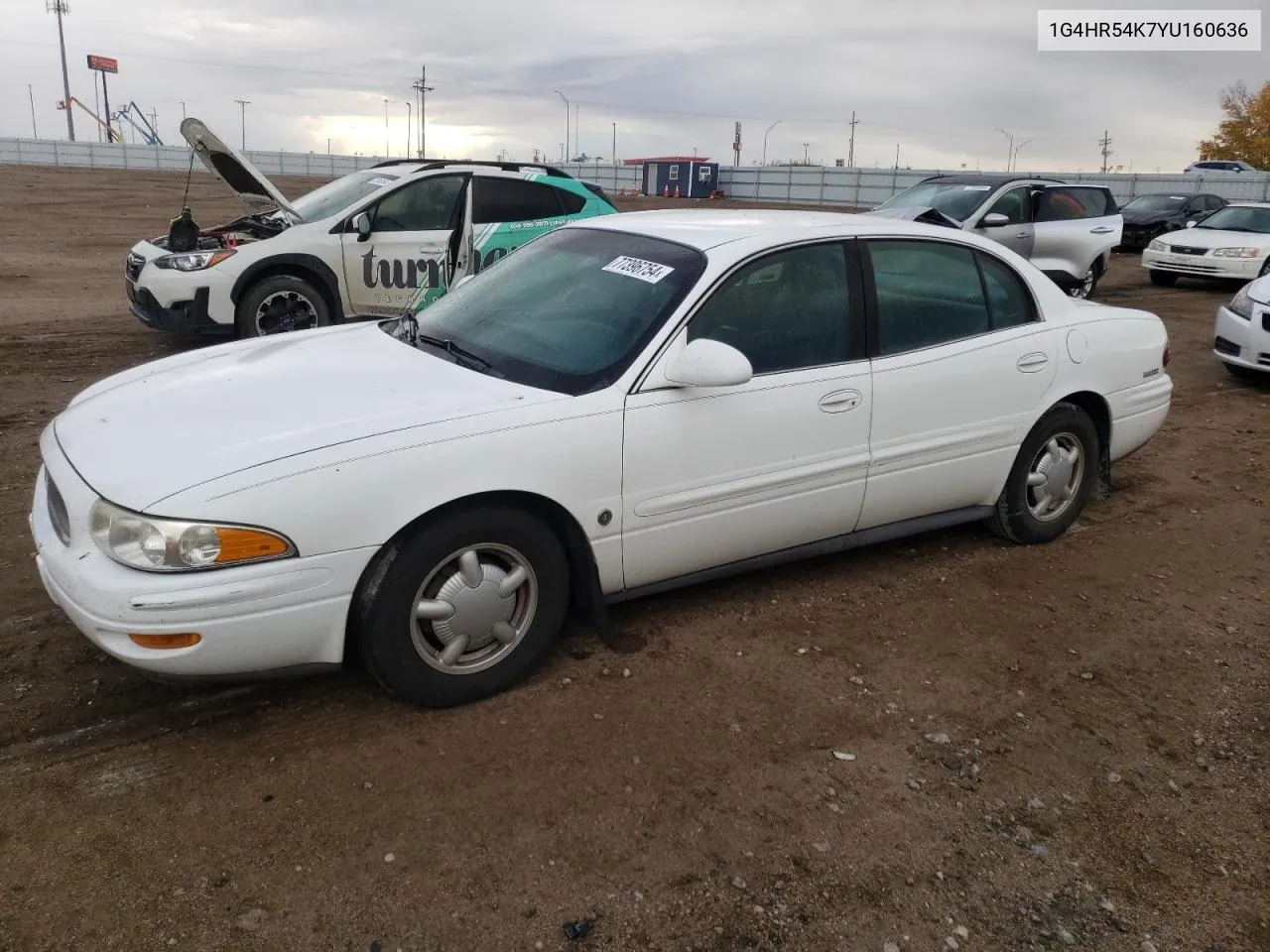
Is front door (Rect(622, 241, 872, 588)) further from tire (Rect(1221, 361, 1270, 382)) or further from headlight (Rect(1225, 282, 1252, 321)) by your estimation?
tire (Rect(1221, 361, 1270, 382))

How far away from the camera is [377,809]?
278 cm

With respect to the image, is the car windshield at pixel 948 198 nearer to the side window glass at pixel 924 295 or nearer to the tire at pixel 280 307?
the tire at pixel 280 307

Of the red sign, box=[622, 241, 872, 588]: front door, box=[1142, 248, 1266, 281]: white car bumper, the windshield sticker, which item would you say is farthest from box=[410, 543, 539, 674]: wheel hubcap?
the red sign

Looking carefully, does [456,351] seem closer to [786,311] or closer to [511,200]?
[786,311]

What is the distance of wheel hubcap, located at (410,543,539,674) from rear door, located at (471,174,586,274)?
5.71 metres

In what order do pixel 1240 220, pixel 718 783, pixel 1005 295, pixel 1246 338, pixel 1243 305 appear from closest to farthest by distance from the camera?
1. pixel 718 783
2. pixel 1005 295
3. pixel 1246 338
4. pixel 1243 305
5. pixel 1240 220

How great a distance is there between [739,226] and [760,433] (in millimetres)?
953

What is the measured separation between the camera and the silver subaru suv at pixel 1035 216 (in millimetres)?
13023

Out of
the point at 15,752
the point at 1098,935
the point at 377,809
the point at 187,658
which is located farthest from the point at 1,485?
the point at 1098,935

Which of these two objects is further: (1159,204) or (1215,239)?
(1159,204)

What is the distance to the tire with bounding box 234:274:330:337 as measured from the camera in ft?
26.8

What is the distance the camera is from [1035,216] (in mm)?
13352

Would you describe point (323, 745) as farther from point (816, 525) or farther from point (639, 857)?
point (816, 525)

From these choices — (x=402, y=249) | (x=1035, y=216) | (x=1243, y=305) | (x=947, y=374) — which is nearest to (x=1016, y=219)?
(x=1035, y=216)
